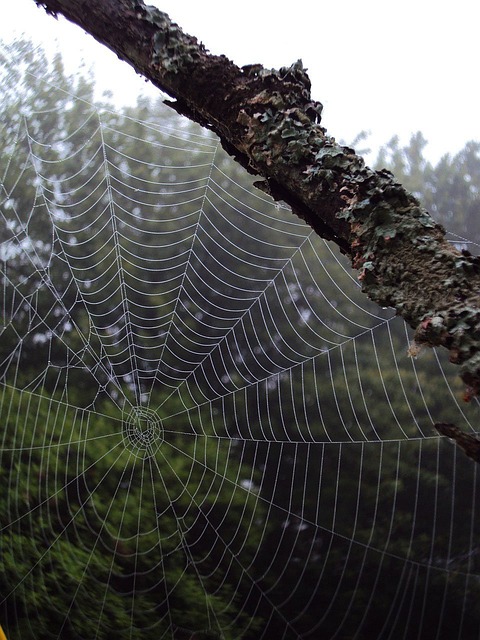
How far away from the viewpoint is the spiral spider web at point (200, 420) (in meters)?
1.67

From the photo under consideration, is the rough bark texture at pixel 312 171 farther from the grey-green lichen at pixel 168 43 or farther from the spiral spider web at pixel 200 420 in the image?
the spiral spider web at pixel 200 420

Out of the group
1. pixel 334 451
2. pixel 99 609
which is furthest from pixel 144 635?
pixel 334 451

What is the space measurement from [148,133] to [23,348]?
0.71m

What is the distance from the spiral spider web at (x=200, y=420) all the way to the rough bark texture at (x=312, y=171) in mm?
1122

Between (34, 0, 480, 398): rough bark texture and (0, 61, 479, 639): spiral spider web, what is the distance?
112 centimetres

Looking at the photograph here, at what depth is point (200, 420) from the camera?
185 cm

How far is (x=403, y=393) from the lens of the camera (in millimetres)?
1674

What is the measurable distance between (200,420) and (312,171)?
140 centimetres

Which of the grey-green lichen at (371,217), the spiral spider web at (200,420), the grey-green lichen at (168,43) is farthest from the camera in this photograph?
the spiral spider web at (200,420)

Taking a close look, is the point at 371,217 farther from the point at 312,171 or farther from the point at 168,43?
the point at 168,43

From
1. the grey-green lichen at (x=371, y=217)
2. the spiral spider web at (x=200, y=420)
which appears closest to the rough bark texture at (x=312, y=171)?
the grey-green lichen at (x=371, y=217)

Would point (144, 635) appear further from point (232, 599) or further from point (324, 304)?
point (324, 304)

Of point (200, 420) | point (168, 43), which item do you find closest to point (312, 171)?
point (168, 43)

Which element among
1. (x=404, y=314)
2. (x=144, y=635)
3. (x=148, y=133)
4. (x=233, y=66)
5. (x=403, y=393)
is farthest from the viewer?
(x=148, y=133)
